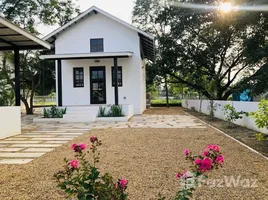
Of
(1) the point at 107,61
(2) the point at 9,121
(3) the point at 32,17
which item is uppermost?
(3) the point at 32,17

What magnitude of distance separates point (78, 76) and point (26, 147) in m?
11.6

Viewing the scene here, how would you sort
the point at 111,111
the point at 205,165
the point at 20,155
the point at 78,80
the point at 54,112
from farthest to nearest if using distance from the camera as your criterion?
the point at 78,80 < the point at 111,111 < the point at 54,112 < the point at 20,155 < the point at 205,165

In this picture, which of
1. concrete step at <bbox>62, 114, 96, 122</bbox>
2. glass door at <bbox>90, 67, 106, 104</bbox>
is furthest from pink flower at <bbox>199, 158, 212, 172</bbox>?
glass door at <bbox>90, 67, 106, 104</bbox>

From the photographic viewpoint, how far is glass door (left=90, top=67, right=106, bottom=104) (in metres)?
18.3

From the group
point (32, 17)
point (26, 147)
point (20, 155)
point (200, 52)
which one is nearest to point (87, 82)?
point (32, 17)

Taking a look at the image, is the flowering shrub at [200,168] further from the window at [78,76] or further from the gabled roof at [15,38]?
the window at [78,76]

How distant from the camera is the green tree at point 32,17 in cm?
1977

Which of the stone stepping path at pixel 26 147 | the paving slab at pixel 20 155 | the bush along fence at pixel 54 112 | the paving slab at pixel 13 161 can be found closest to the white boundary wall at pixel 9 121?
the stone stepping path at pixel 26 147

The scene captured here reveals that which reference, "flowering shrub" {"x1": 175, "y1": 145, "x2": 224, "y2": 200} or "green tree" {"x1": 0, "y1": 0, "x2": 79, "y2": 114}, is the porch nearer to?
"green tree" {"x1": 0, "y1": 0, "x2": 79, "y2": 114}

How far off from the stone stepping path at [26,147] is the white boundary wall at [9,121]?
11.4 inches

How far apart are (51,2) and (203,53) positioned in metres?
12.7

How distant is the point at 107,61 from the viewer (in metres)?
18.3

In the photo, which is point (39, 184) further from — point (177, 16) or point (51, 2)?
point (177, 16)

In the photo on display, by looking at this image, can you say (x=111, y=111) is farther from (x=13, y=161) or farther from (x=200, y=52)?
(x=200, y=52)
